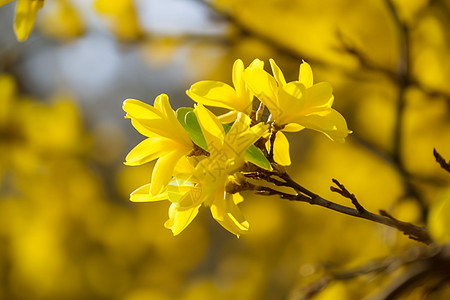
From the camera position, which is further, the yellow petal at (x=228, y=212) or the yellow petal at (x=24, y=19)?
the yellow petal at (x=24, y=19)

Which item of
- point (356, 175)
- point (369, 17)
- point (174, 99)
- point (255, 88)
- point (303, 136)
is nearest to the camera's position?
point (255, 88)

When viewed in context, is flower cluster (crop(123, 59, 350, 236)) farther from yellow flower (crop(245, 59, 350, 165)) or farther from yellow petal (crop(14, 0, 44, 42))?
yellow petal (crop(14, 0, 44, 42))

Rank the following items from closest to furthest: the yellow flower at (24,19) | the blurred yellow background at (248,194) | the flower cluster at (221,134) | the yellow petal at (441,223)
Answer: the yellow petal at (441,223) → the flower cluster at (221,134) → the yellow flower at (24,19) → the blurred yellow background at (248,194)

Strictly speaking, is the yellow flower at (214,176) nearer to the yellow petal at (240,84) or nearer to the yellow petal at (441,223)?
the yellow petal at (240,84)

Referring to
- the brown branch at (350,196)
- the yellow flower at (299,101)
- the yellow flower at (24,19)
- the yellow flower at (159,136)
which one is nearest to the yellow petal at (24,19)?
the yellow flower at (24,19)

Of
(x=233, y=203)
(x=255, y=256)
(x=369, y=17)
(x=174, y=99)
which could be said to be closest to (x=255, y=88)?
(x=233, y=203)

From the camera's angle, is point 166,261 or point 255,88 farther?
point 166,261

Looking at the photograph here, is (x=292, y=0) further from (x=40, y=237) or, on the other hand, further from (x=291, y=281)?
(x=40, y=237)
